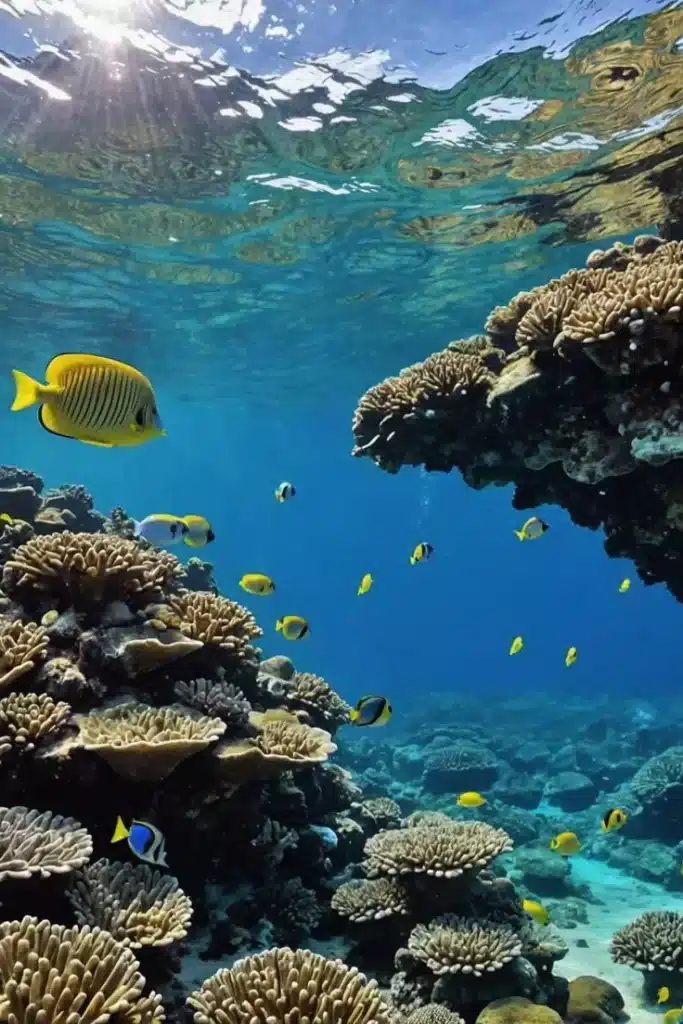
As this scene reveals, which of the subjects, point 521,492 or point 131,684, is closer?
point 131,684

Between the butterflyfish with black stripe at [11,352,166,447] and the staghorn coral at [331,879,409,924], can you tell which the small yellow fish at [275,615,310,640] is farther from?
the butterflyfish with black stripe at [11,352,166,447]

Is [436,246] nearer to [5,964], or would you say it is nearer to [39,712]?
[39,712]

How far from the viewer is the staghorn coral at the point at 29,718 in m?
4.70

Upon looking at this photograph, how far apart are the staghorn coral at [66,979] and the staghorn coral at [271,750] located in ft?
6.10

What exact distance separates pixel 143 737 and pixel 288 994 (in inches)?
76.5

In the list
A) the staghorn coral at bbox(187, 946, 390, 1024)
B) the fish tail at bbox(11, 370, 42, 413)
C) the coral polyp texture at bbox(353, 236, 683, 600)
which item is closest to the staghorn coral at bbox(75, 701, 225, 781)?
the staghorn coral at bbox(187, 946, 390, 1024)

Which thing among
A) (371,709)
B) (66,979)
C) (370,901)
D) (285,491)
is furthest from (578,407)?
(66,979)

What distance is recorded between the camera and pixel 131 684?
5.59m

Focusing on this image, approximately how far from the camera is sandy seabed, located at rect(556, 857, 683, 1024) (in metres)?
7.20

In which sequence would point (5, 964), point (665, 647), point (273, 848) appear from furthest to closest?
point (665, 647) → point (273, 848) → point (5, 964)

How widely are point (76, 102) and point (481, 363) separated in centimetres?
979

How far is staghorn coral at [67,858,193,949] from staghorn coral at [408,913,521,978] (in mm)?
2349

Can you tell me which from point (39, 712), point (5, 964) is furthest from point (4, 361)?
point (5, 964)

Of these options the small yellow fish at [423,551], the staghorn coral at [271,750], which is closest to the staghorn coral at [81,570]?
the staghorn coral at [271,750]
